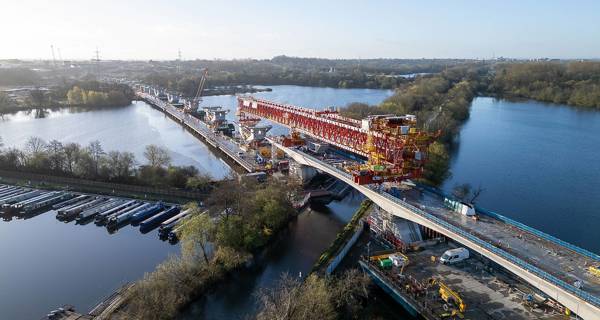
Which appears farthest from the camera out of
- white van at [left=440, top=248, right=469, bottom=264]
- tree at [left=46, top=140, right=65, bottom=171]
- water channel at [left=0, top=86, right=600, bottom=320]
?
tree at [left=46, top=140, right=65, bottom=171]

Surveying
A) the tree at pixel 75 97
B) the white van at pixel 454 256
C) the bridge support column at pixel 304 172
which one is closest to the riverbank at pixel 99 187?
the bridge support column at pixel 304 172

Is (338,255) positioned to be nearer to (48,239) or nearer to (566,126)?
(48,239)

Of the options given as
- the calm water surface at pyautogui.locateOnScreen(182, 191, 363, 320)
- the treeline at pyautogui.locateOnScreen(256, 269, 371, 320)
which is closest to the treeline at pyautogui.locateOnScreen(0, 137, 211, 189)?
the calm water surface at pyautogui.locateOnScreen(182, 191, 363, 320)

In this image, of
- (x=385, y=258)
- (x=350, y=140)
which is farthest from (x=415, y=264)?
(x=350, y=140)

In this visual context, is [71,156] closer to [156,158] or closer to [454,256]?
[156,158]

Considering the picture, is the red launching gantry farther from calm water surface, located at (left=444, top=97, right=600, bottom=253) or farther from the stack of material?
calm water surface, located at (left=444, top=97, right=600, bottom=253)

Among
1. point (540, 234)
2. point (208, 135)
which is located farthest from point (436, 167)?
point (208, 135)
